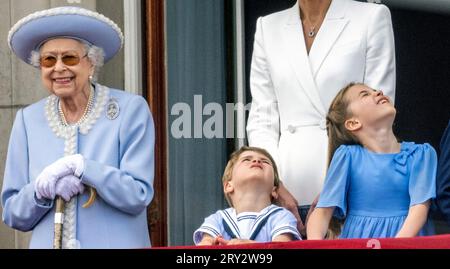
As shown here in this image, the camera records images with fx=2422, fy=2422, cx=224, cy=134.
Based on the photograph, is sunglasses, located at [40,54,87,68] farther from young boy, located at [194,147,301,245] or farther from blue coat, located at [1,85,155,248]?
young boy, located at [194,147,301,245]

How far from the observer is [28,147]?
562 inches

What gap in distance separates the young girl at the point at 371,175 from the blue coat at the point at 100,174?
1049mm

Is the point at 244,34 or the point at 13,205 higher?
the point at 244,34

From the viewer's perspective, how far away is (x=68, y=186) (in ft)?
46.0

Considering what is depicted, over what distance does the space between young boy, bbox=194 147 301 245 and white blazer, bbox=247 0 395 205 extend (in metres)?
0.21

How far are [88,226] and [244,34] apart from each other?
5.08ft

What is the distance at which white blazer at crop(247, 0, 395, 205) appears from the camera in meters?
14.2

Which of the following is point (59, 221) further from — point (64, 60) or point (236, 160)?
point (236, 160)

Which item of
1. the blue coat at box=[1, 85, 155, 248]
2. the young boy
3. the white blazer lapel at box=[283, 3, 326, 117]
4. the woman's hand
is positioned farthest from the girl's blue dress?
the blue coat at box=[1, 85, 155, 248]

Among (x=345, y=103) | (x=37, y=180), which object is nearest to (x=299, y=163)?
(x=345, y=103)

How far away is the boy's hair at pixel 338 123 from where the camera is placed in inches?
553

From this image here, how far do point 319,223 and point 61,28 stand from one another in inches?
74.4

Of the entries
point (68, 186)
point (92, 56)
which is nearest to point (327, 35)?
point (92, 56)
